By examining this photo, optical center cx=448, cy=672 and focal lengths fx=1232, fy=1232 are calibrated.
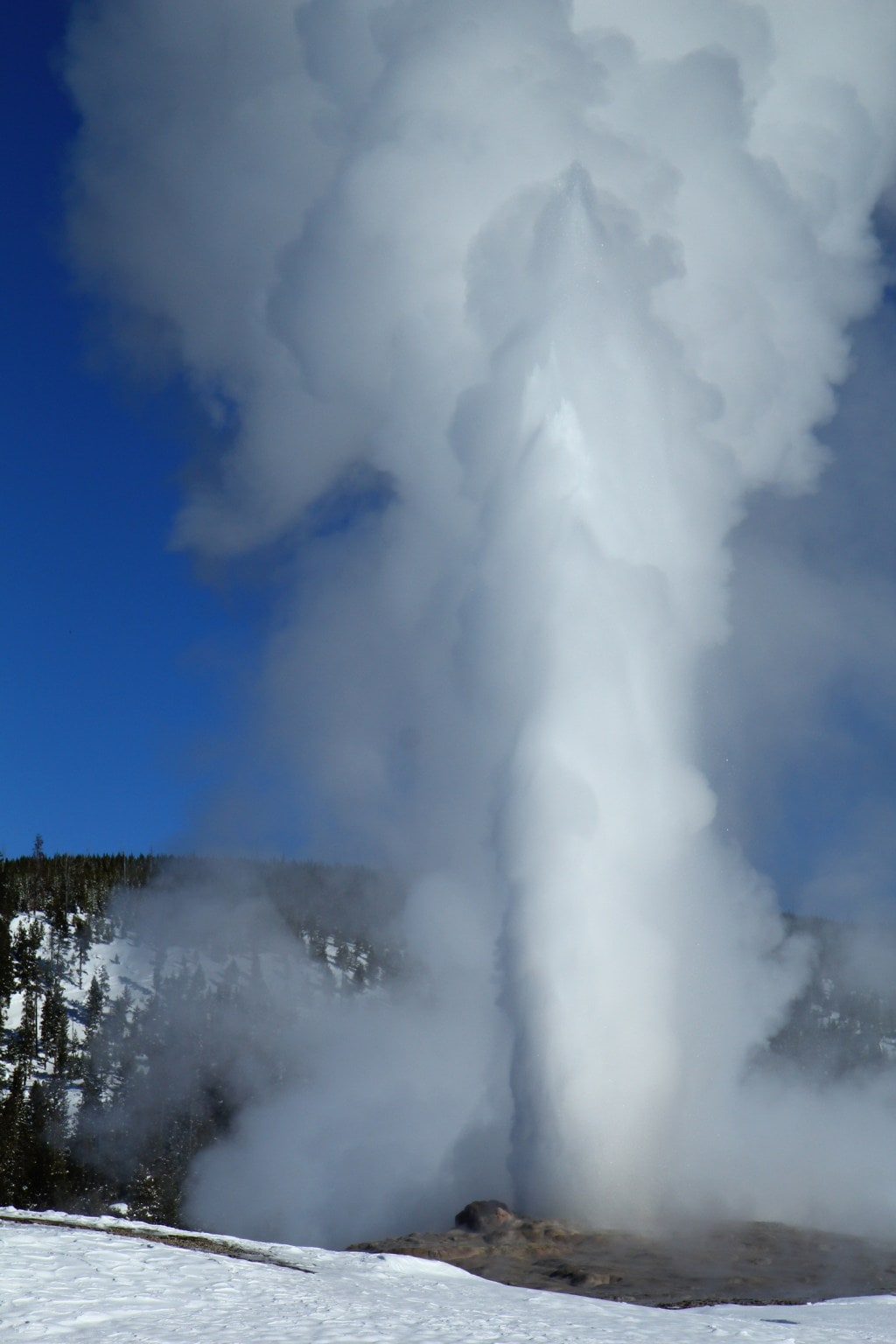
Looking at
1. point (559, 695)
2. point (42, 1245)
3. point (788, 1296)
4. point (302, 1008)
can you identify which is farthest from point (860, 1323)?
point (302, 1008)

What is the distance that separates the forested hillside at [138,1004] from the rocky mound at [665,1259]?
30.2 meters

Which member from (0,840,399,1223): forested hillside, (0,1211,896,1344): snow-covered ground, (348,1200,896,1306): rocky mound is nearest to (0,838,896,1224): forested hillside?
(0,840,399,1223): forested hillside

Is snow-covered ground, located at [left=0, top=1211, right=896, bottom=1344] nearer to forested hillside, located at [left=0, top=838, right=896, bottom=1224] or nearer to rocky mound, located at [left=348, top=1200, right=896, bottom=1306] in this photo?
rocky mound, located at [left=348, top=1200, right=896, bottom=1306]

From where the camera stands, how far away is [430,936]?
55406 mm

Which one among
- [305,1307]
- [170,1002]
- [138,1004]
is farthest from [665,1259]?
[138,1004]

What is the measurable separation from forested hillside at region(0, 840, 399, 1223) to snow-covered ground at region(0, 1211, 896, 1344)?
3390cm

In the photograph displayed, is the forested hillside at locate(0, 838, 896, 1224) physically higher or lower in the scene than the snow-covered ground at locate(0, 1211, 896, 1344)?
higher

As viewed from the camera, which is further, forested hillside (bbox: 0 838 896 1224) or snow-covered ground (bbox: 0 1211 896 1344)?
forested hillside (bbox: 0 838 896 1224)

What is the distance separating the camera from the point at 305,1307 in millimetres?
14109

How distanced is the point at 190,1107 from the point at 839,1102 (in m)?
41.8

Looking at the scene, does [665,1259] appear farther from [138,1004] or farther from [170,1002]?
[138,1004]

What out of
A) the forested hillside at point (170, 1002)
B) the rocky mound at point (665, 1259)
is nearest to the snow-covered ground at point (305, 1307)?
the rocky mound at point (665, 1259)

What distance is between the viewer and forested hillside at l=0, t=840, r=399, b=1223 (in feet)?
200

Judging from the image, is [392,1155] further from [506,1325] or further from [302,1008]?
[302,1008]
